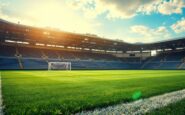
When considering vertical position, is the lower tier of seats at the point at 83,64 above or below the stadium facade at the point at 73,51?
below

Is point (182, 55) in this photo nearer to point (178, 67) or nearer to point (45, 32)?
point (178, 67)

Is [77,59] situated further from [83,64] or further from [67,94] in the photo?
[67,94]

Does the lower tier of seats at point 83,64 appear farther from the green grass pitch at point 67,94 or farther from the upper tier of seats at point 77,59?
the green grass pitch at point 67,94

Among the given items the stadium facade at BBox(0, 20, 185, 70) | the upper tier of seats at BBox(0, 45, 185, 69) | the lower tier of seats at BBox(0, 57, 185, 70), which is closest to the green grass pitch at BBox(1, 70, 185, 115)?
the stadium facade at BBox(0, 20, 185, 70)

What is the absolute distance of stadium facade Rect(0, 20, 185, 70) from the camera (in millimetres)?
37738

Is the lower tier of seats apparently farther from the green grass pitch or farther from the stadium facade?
the green grass pitch

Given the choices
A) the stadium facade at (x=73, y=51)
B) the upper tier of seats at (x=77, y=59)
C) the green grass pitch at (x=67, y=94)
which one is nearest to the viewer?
the green grass pitch at (x=67, y=94)

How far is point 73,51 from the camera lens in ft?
184

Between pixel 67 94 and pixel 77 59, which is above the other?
pixel 77 59

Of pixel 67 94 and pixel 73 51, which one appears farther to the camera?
pixel 73 51

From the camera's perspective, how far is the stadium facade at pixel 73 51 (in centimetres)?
3774

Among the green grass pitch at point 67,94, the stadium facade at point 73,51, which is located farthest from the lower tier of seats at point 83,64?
the green grass pitch at point 67,94

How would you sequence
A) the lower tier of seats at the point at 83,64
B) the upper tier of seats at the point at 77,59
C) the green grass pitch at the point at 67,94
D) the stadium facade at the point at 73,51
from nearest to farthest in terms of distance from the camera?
the green grass pitch at the point at 67,94, the lower tier of seats at the point at 83,64, the stadium facade at the point at 73,51, the upper tier of seats at the point at 77,59

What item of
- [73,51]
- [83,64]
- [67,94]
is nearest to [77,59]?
[83,64]
